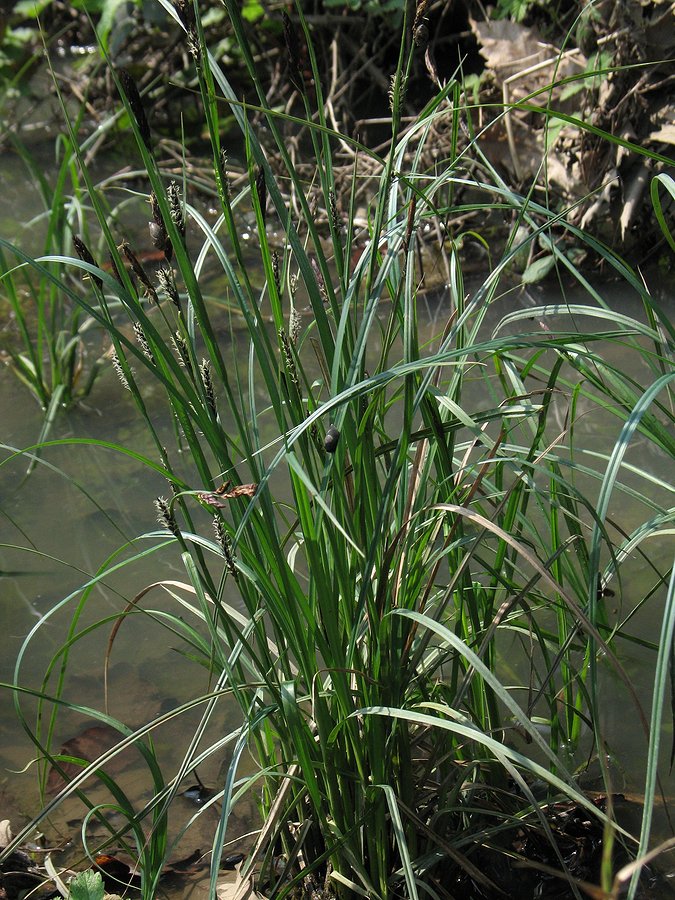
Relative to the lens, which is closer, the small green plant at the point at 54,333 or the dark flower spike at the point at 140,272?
Answer: the dark flower spike at the point at 140,272

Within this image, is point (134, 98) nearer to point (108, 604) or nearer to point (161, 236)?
point (161, 236)

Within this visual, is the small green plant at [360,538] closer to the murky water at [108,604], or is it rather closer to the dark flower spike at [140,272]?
the dark flower spike at [140,272]

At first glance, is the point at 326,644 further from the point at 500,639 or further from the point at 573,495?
the point at 500,639

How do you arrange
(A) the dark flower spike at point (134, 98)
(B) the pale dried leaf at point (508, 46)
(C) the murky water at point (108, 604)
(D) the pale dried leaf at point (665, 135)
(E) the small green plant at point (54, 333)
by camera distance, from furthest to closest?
(B) the pale dried leaf at point (508, 46) → (D) the pale dried leaf at point (665, 135) → (E) the small green plant at point (54, 333) → (C) the murky water at point (108, 604) → (A) the dark flower spike at point (134, 98)

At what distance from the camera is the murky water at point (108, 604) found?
156 cm

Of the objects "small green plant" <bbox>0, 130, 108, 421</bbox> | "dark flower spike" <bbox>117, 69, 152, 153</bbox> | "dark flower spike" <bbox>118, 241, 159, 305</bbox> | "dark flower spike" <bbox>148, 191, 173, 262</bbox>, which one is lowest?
"small green plant" <bbox>0, 130, 108, 421</bbox>

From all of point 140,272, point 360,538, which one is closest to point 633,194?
point 360,538

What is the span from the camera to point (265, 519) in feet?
3.44

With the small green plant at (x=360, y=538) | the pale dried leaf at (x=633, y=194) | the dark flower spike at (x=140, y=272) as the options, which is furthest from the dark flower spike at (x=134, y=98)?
the pale dried leaf at (x=633, y=194)

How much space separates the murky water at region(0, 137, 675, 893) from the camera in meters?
1.56

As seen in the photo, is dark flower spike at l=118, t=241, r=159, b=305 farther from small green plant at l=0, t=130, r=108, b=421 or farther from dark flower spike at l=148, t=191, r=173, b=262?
small green plant at l=0, t=130, r=108, b=421

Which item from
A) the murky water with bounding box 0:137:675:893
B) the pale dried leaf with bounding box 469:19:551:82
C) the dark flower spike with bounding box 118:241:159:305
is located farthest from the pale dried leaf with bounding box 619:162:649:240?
the dark flower spike with bounding box 118:241:159:305

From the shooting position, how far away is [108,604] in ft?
6.63

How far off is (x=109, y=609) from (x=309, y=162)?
2549 millimetres
